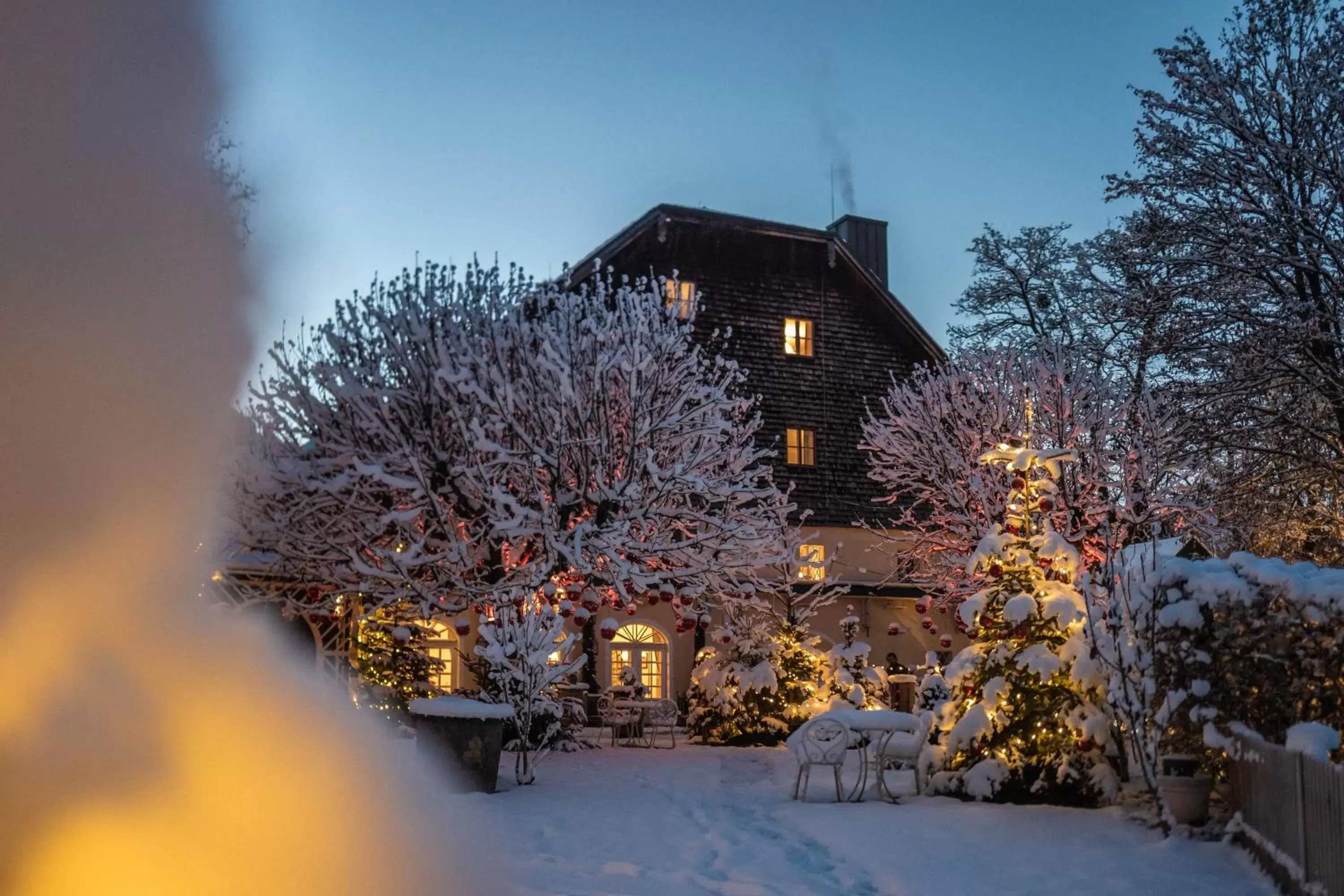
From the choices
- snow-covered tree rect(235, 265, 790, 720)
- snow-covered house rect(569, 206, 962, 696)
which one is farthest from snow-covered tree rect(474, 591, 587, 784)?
snow-covered house rect(569, 206, 962, 696)

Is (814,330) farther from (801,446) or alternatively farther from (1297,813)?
(1297,813)

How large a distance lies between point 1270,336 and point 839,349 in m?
15.3

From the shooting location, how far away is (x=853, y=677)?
22.5 meters

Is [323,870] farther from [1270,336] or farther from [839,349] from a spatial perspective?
[839,349]

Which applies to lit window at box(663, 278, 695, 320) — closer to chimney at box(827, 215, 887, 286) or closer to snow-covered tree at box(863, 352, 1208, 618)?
snow-covered tree at box(863, 352, 1208, 618)

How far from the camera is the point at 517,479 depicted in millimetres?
21172

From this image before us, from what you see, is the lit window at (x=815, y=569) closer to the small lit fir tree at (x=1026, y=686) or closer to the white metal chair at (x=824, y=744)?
the white metal chair at (x=824, y=744)

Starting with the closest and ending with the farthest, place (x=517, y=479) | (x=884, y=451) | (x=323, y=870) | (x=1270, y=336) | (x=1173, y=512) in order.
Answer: (x=323, y=870), (x=1270, y=336), (x=517, y=479), (x=1173, y=512), (x=884, y=451)

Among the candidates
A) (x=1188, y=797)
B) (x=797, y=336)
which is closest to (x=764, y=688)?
(x=1188, y=797)

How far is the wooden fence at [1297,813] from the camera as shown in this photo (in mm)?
6656

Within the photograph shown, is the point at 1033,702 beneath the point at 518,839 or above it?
above

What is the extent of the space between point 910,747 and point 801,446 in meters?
18.8

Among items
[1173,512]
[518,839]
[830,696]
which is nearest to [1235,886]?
[518,839]

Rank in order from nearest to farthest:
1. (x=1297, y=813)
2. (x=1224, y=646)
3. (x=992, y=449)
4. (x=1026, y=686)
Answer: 1. (x=1297, y=813)
2. (x=1224, y=646)
3. (x=1026, y=686)
4. (x=992, y=449)
